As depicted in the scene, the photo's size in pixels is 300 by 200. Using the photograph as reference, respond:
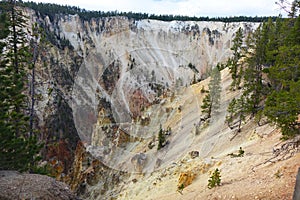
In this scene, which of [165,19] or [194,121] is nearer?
Answer: [194,121]

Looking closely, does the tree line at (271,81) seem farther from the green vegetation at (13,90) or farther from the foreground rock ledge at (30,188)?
the green vegetation at (13,90)

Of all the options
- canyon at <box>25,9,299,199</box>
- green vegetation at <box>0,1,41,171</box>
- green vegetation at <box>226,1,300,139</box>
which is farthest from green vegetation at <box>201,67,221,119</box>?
green vegetation at <box>0,1,41,171</box>

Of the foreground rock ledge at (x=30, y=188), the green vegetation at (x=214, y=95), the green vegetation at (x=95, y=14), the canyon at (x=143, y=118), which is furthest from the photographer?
the green vegetation at (x=95, y=14)

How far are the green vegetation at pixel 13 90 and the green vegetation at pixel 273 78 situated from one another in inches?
547

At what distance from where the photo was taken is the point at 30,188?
11.4m

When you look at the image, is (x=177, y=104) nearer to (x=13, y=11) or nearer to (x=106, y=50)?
(x=13, y=11)

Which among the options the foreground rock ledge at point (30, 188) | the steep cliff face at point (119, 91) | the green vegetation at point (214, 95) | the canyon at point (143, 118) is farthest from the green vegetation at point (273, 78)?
the foreground rock ledge at point (30, 188)

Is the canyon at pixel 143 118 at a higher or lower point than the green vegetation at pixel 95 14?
lower

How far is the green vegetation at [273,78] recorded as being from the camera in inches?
381

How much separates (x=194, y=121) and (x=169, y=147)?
5993 mm

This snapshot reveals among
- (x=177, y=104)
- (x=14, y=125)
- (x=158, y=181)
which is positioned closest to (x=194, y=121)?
A: (x=177, y=104)

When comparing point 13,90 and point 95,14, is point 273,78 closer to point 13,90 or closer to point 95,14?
point 13,90

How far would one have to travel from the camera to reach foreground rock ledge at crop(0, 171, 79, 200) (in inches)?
423

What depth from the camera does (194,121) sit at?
35844 millimetres
